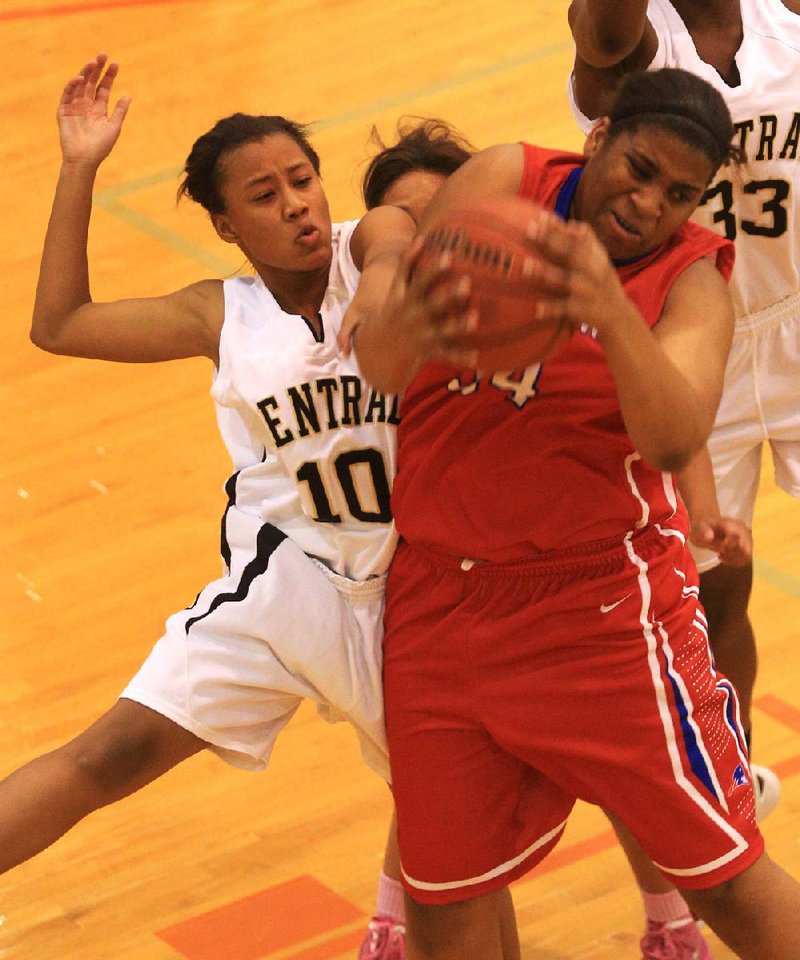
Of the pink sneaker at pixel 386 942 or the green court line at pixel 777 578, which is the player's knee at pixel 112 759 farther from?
the green court line at pixel 777 578

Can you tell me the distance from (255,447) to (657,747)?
909 mm

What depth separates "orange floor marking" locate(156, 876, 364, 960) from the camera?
4.00 m

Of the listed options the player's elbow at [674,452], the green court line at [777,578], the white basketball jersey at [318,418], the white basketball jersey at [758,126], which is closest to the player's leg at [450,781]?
the white basketball jersey at [318,418]

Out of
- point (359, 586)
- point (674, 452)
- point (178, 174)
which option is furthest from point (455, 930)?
point (178, 174)

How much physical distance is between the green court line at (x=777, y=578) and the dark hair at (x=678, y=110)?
2.31m

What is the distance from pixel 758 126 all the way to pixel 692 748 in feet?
4.12

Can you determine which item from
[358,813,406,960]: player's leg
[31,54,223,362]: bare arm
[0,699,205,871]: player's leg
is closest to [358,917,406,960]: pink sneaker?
[358,813,406,960]: player's leg

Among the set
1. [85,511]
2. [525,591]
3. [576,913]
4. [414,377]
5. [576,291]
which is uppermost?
[576,291]

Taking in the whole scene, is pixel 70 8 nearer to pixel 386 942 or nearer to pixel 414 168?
pixel 414 168

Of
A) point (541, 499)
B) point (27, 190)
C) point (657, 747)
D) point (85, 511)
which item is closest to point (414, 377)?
point (541, 499)

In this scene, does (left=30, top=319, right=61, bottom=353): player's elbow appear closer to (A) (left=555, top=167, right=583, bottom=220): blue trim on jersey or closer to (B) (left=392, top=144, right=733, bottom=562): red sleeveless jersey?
(B) (left=392, top=144, right=733, bottom=562): red sleeveless jersey

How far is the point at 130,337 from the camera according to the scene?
132 inches

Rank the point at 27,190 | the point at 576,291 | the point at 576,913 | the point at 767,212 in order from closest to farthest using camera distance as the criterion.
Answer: the point at 576,291
the point at 767,212
the point at 576,913
the point at 27,190

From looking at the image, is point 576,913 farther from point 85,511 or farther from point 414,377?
point 85,511
